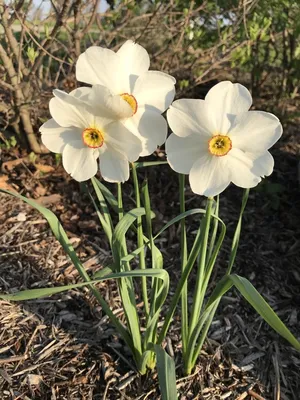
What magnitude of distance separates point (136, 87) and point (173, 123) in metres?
0.14

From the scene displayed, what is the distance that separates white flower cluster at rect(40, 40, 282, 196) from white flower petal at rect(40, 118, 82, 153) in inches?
1.6

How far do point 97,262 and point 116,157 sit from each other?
1.21 meters

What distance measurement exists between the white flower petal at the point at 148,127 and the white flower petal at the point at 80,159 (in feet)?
0.46

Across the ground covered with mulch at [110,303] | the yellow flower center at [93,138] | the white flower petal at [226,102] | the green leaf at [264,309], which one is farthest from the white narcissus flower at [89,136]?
the ground covered with mulch at [110,303]

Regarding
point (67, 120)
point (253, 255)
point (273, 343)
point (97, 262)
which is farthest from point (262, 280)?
point (67, 120)

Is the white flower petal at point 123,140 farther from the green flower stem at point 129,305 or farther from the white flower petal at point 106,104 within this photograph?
the green flower stem at point 129,305

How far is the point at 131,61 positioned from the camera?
1231 millimetres

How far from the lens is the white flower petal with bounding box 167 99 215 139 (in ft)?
3.85

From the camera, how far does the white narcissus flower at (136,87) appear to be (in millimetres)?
1188

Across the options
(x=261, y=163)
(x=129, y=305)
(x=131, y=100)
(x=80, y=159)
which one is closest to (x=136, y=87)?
(x=131, y=100)

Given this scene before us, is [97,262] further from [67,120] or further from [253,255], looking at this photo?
[67,120]

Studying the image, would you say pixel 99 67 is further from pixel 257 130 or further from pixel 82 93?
pixel 257 130

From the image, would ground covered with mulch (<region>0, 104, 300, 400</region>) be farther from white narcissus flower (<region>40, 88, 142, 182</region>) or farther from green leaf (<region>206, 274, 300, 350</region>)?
white narcissus flower (<region>40, 88, 142, 182</region>)

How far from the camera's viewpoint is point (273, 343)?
2043 millimetres
